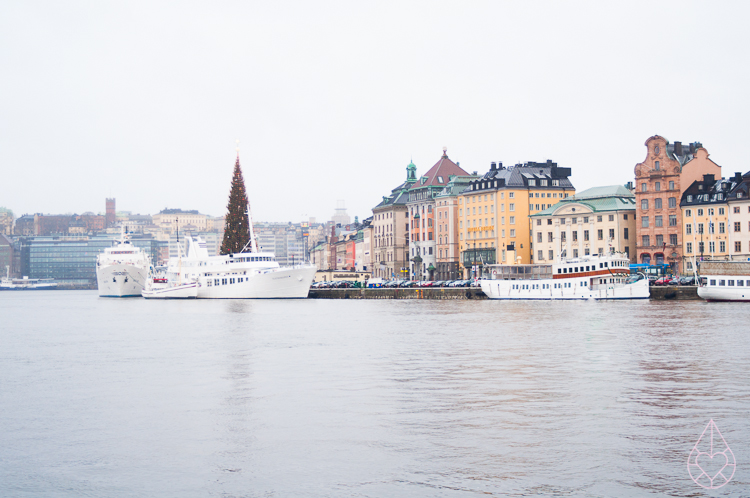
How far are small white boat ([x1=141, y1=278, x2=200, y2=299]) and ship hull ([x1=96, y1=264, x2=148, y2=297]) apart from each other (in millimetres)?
13786

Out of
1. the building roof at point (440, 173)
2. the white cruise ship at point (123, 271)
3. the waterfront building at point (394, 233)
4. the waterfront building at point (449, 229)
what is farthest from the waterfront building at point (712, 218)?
the white cruise ship at point (123, 271)

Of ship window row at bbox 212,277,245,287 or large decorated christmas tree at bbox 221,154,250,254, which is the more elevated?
large decorated christmas tree at bbox 221,154,250,254

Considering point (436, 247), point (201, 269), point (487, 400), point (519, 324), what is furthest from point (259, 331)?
point (436, 247)

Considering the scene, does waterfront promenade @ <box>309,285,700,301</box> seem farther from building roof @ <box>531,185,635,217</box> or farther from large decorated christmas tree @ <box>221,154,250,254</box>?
building roof @ <box>531,185,635,217</box>

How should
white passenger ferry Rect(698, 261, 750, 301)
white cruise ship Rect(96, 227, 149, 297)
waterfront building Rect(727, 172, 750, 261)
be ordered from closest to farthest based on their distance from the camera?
white passenger ferry Rect(698, 261, 750, 301) < waterfront building Rect(727, 172, 750, 261) < white cruise ship Rect(96, 227, 149, 297)

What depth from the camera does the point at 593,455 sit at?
64.3 ft

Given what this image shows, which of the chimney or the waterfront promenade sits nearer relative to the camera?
the waterfront promenade

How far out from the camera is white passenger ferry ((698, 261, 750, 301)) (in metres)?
90.0

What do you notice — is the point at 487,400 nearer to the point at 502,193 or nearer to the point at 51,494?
the point at 51,494

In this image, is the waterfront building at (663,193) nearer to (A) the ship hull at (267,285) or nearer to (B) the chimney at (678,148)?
(B) the chimney at (678,148)

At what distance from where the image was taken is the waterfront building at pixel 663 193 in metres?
123

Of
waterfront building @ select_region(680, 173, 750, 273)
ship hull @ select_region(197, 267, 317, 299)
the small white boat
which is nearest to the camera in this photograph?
waterfront building @ select_region(680, 173, 750, 273)

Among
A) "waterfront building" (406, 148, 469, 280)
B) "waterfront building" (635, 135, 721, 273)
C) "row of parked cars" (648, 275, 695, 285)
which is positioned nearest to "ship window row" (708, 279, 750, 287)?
"row of parked cars" (648, 275, 695, 285)

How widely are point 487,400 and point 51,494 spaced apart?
1310 centimetres
